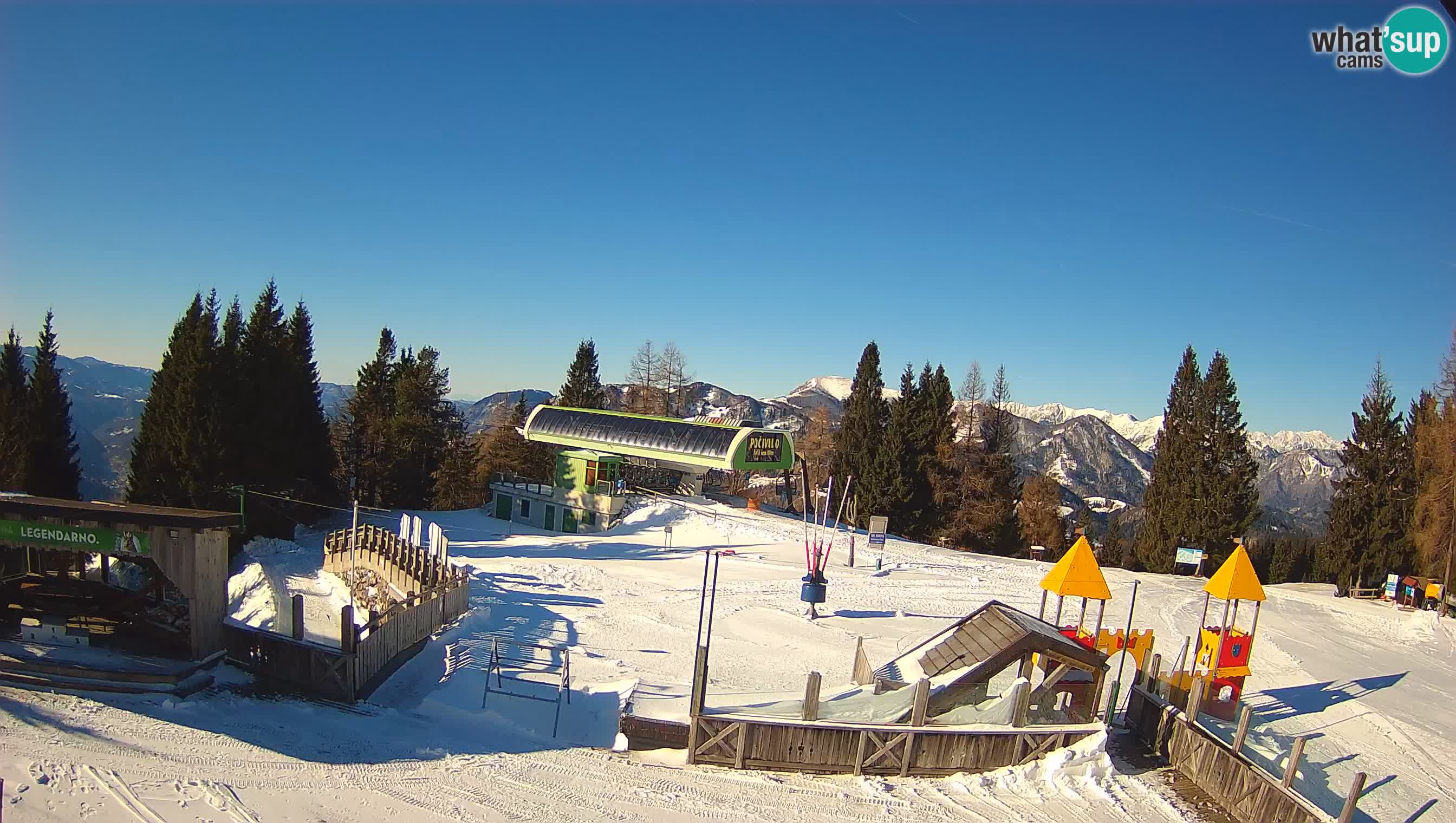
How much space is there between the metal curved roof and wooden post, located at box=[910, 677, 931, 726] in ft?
73.3

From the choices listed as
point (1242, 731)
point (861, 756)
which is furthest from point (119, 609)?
point (1242, 731)

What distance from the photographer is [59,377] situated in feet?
104

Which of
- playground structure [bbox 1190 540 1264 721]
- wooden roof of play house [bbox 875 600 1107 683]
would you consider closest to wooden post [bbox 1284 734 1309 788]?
wooden roof of play house [bbox 875 600 1107 683]

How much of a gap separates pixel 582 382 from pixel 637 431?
17.2m

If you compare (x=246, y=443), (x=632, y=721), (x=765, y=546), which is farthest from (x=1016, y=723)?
(x=246, y=443)

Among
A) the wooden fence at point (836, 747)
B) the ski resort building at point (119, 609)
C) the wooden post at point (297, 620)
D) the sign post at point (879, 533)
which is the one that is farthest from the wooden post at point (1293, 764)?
the sign post at point (879, 533)

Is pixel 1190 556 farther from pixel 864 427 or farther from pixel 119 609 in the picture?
pixel 119 609

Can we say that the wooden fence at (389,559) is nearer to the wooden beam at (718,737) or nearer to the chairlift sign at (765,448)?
the wooden beam at (718,737)

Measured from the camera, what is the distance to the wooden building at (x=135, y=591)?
1209 cm

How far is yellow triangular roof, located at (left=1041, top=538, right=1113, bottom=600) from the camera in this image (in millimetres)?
15117

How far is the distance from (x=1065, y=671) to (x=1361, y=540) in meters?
A: 35.3

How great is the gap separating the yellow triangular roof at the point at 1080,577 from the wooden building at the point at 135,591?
1471 cm

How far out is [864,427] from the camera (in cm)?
4619

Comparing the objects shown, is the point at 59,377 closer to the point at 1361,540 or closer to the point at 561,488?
the point at 561,488
